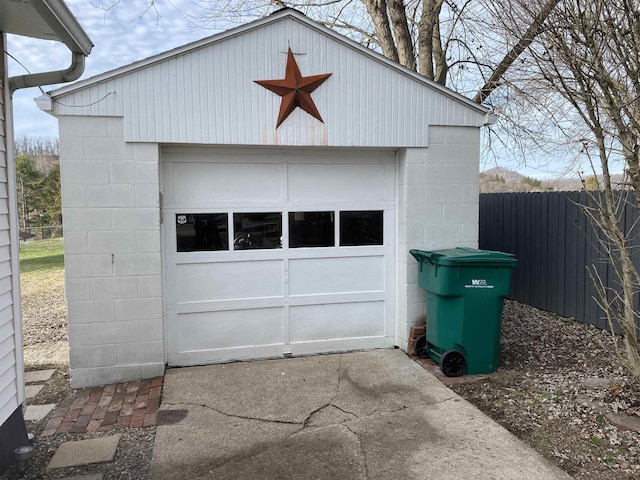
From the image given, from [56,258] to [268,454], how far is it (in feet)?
42.7

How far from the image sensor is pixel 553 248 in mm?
7082

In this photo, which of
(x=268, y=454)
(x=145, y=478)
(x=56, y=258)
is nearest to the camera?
(x=145, y=478)

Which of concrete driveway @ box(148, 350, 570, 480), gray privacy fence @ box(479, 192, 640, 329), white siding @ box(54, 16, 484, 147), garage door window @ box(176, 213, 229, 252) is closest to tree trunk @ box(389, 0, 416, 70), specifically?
gray privacy fence @ box(479, 192, 640, 329)

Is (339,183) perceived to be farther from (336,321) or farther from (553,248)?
(553,248)

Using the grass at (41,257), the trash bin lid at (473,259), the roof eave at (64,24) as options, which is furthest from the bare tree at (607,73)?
the grass at (41,257)

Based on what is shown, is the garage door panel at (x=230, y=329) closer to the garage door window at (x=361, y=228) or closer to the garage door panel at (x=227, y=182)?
the garage door window at (x=361, y=228)

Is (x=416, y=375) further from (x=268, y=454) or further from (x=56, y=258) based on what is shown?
(x=56, y=258)

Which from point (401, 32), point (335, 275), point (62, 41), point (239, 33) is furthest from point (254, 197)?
point (401, 32)

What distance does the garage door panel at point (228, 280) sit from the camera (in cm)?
482

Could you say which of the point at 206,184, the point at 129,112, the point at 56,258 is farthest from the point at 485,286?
the point at 56,258

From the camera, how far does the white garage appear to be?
14.3 ft

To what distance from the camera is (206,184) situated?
15.7 ft

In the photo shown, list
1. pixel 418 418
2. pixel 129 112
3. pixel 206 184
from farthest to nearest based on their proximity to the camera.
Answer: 1. pixel 206 184
2. pixel 129 112
3. pixel 418 418

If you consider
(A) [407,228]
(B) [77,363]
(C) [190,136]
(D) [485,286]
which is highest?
(C) [190,136]
